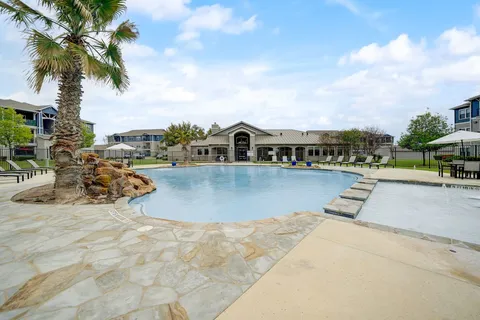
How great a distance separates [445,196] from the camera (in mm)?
8023

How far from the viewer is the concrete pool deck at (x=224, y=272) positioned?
1916mm

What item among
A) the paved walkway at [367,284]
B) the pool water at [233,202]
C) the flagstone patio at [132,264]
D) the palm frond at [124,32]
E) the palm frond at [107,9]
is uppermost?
the palm frond at [107,9]

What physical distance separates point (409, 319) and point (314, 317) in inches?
31.5

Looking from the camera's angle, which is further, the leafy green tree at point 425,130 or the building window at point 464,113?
the building window at point 464,113

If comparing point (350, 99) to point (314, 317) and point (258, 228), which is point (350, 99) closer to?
point (258, 228)

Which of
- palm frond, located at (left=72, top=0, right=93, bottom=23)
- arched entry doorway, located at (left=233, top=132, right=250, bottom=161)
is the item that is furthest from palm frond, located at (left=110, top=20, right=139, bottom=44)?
arched entry doorway, located at (left=233, top=132, right=250, bottom=161)

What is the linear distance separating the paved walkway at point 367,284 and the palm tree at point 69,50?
6.93m

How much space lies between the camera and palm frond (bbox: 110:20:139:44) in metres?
6.68

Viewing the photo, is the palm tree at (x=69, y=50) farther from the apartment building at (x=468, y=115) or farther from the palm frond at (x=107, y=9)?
the apartment building at (x=468, y=115)

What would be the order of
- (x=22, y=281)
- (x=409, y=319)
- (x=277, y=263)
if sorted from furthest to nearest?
(x=277, y=263) < (x=22, y=281) < (x=409, y=319)

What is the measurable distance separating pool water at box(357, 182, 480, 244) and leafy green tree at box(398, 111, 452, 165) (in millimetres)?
15335

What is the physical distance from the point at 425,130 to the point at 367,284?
26706 mm

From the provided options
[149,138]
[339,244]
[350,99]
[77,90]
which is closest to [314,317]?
[339,244]

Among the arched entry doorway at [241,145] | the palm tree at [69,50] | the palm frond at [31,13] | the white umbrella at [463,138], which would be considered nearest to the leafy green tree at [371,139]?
the arched entry doorway at [241,145]
